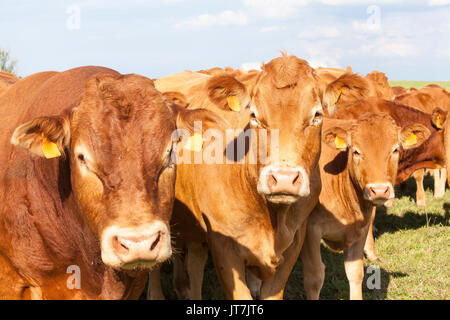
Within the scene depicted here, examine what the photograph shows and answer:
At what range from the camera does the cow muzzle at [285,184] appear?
3.70m

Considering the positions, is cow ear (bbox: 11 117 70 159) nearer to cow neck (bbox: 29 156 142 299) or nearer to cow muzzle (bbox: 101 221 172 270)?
cow neck (bbox: 29 156 142 299)

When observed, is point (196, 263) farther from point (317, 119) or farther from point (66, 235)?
point (66, 235)

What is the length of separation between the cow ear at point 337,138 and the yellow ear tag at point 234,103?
4.84ft

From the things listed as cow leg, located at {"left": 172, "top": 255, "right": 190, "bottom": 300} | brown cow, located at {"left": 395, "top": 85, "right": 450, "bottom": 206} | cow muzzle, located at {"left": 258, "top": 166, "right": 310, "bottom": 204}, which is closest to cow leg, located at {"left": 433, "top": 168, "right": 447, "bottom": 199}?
brown cow, located at {"left": 395, "top": 85, "right": 450, "bottom": 206}

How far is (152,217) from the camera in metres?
2.80

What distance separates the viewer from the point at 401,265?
23.5 ft

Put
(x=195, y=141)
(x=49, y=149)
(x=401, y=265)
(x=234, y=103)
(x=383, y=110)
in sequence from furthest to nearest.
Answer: (x=383, y=110)
(x=401, y=265)
(x=234, y=103)
(x=195, y=141)
(x=49, y=149)

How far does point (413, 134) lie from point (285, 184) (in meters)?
2.91

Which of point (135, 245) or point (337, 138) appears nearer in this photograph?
point (135, 245)

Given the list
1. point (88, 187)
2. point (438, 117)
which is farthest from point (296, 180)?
point (438, 117)

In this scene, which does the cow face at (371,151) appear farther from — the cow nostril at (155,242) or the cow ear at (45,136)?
the cow ear at (45,136)

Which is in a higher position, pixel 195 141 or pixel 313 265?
pixel 195 141
